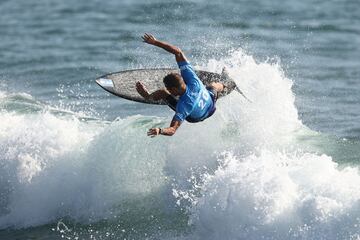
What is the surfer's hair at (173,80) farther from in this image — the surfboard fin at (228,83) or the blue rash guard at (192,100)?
the surfboard fin at (228,83)

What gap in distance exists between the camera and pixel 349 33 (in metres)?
29.2

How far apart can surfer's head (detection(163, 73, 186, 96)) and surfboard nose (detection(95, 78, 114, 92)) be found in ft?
9.87

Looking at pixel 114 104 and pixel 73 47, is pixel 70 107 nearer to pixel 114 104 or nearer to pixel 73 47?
pixel 114 104

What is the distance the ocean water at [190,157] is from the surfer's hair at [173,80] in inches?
69.8

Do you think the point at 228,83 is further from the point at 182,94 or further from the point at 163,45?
the point at 163,45

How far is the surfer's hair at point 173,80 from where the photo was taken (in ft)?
43.1

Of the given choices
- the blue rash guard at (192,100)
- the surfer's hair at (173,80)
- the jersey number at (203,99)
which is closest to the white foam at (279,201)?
the blue rash guard at (192,100)

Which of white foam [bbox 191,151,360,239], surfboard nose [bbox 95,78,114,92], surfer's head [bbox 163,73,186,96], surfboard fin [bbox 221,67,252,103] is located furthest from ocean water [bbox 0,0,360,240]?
surfer's head [bbox 163,73,186,96]

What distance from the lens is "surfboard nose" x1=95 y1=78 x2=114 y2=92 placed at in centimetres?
1611

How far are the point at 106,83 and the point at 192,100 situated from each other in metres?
3.26

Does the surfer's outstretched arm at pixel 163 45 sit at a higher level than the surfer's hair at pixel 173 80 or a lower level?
higher

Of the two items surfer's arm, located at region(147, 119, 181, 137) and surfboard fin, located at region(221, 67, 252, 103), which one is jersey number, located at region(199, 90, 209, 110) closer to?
surfer's arm, located at region(147, 119, 181, 137)

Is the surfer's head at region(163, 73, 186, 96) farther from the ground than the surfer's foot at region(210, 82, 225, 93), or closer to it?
farther from the ground

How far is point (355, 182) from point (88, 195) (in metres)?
5.22
